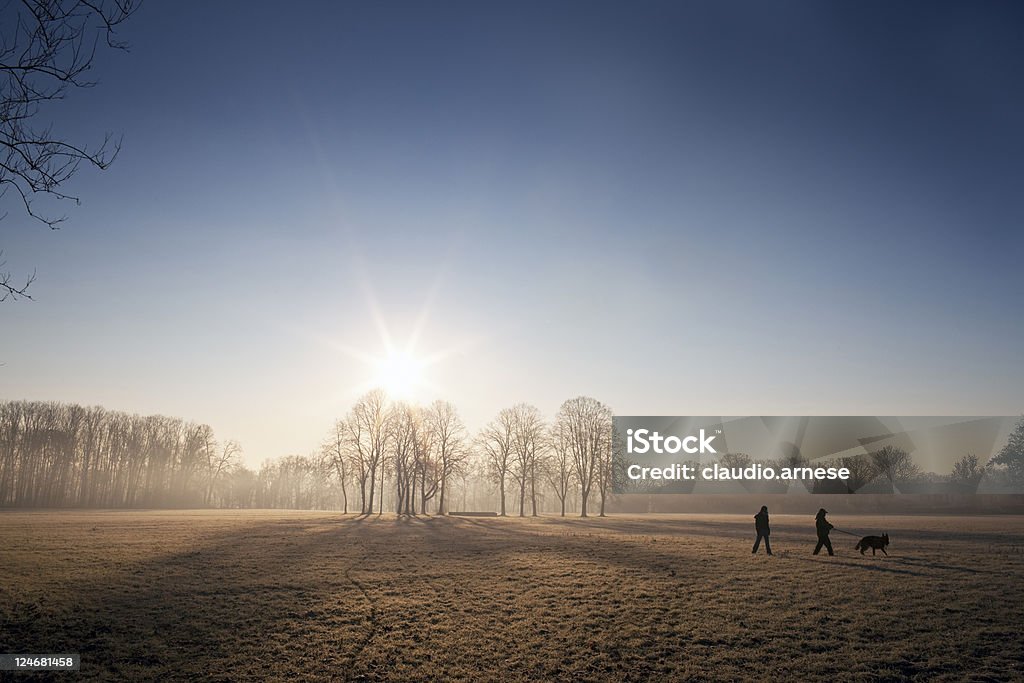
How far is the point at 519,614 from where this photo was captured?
17.7 m

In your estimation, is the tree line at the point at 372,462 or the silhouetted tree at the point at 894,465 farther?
the silhouetted tree at the point at 894,465

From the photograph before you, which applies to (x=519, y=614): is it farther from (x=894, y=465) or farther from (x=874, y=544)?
(x=894, y=465)

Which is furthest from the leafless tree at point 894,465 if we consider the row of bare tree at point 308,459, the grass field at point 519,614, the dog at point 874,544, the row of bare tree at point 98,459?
the row of bare tree at point 98,459

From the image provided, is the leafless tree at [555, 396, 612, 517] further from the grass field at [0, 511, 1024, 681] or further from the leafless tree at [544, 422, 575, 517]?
the grass field at [0, 511, 1024, 681]

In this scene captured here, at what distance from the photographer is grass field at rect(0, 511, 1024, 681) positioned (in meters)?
13.6

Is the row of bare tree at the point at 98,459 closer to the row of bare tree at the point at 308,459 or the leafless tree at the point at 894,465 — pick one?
the row of bare tree at the point at 308,459

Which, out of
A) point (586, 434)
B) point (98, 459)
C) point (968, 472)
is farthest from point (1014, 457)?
point (98, 459)

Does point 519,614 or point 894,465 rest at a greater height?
point 894,465

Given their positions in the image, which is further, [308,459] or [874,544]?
[308,459]

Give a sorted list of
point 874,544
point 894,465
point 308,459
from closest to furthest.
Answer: point 874,544, point 894,465, point 308,459

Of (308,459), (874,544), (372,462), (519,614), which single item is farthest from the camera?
(308,459)

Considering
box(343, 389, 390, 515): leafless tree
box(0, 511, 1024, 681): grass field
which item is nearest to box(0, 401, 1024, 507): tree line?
box(343, 389, 390, 515): leafless tree

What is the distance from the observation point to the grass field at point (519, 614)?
44.7 feet

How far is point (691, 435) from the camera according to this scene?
90.9m
